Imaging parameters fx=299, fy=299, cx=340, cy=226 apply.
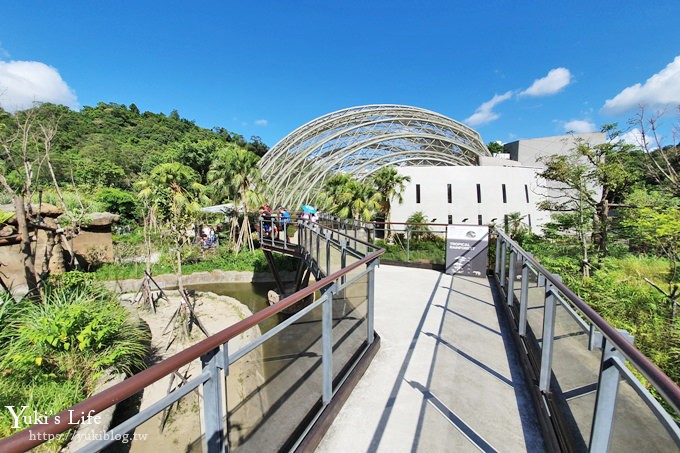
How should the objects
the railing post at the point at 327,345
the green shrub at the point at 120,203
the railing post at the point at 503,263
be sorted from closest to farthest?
the railing post at the point at 327,345
the railing post at the point at 503,263
the green shrub at the point at 120,203

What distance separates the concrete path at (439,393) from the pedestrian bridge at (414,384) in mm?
13

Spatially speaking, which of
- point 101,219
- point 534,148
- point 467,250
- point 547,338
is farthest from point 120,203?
point 534,148

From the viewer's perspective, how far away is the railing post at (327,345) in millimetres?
2506

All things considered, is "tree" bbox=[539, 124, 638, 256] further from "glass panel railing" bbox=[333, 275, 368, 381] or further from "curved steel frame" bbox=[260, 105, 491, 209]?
"curved steel frame" bbox=[260, 105, 491, 209]

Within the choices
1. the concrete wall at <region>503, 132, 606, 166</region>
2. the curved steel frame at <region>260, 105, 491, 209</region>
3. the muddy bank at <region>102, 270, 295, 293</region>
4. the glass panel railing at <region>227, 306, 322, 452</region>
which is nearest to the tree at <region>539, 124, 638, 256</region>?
the glass panel railing at <region>227, 306, 322, 452</region>

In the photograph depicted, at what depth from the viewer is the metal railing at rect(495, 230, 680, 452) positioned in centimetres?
120

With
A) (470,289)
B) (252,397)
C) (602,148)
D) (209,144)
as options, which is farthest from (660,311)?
(209,144)

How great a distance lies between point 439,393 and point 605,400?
5.24ft

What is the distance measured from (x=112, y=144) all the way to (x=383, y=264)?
55.1 meters

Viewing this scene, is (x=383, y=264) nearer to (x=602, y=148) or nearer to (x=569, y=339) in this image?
(x=569, y=339)

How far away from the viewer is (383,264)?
9.58m

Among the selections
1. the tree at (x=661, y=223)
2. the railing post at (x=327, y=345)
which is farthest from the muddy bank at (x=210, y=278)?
the railing post at (x=327, y=345)

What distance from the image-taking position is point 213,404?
4.84ft

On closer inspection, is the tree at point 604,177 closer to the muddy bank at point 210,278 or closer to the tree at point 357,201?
the tree at point 357,201
